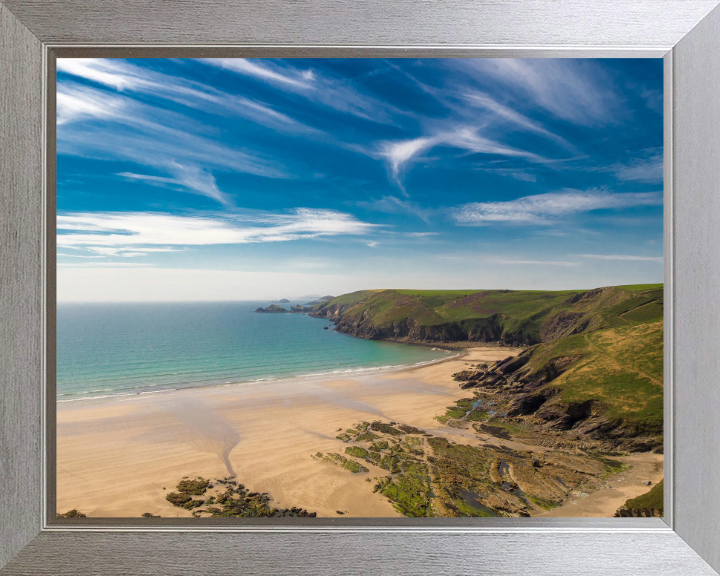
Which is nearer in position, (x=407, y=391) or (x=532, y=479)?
(x=532, y=479)

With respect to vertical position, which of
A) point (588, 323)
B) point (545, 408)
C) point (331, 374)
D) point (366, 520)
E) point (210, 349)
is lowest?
point (366, 520)

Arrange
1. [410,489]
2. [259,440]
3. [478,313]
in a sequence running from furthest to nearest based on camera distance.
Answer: [478,313], [259,440], [410,489]

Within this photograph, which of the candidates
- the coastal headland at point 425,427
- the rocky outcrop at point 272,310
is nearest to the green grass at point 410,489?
the coastal headland at point 425,427

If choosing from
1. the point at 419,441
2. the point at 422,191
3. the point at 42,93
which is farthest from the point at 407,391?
the point at 42,93

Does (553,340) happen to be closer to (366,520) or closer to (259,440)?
(366,520)

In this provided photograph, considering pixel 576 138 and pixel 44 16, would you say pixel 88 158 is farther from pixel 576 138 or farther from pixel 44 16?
pixel 576 138

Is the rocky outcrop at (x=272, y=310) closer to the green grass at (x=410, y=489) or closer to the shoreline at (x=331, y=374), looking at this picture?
the shoreline at (x=331, y=374)

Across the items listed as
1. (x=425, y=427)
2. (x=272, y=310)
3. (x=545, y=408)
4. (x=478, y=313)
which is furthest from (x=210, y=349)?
(x=545, y=408)
